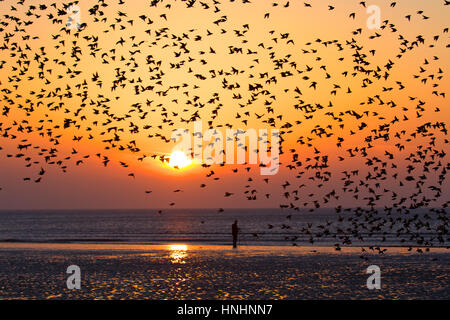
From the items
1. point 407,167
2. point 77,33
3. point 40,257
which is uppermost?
point 77,33

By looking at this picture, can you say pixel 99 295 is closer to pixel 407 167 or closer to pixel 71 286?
pixel 71 286

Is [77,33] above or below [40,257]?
above

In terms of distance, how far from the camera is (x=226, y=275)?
1331 inches

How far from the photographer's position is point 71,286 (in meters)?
29.6

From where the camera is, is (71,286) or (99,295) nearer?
(99,295)

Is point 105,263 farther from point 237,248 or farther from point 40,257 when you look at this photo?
point 237,248

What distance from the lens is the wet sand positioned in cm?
2750

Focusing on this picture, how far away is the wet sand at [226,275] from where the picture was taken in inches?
1083

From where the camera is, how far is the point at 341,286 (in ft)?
98.3
